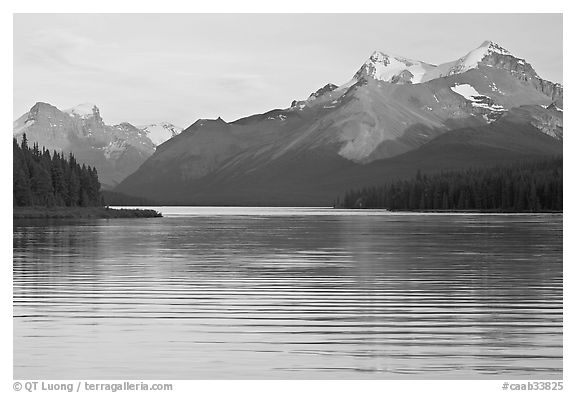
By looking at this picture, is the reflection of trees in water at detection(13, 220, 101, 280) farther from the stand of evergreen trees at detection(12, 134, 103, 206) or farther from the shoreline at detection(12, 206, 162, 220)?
the stand of evergreen trees at detection(12, 134, 103, 206)

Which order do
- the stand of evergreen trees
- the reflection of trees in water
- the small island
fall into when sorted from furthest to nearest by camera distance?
the stand of evergreen trees
the small island
the reflection of trees in water

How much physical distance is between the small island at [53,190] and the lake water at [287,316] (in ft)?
271

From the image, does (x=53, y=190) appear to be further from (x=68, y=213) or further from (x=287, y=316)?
(x=287, y=316)

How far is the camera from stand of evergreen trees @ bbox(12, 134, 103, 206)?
439 feet

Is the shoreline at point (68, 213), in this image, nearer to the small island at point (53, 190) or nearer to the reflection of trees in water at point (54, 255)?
the small island at point (53, 190)

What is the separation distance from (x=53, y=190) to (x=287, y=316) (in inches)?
4737

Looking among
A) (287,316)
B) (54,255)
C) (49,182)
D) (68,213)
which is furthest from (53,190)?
(287,316)

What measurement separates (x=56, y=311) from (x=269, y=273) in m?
13.8

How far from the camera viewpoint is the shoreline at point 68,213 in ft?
423

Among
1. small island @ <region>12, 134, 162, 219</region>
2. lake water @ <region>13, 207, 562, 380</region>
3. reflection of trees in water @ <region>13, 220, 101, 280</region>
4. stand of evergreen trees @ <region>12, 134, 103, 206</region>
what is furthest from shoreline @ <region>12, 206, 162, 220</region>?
lake water @ <region>13, 207, 562, 380</region>

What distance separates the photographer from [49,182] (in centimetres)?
14125

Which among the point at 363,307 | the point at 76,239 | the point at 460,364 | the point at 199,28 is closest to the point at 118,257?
the point at 199,28

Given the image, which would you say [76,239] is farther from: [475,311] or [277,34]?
[475,311]

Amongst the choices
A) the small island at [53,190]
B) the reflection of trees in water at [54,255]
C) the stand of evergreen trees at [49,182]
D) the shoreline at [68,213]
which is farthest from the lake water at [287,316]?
the stand of evergreen trees at [49,182]
